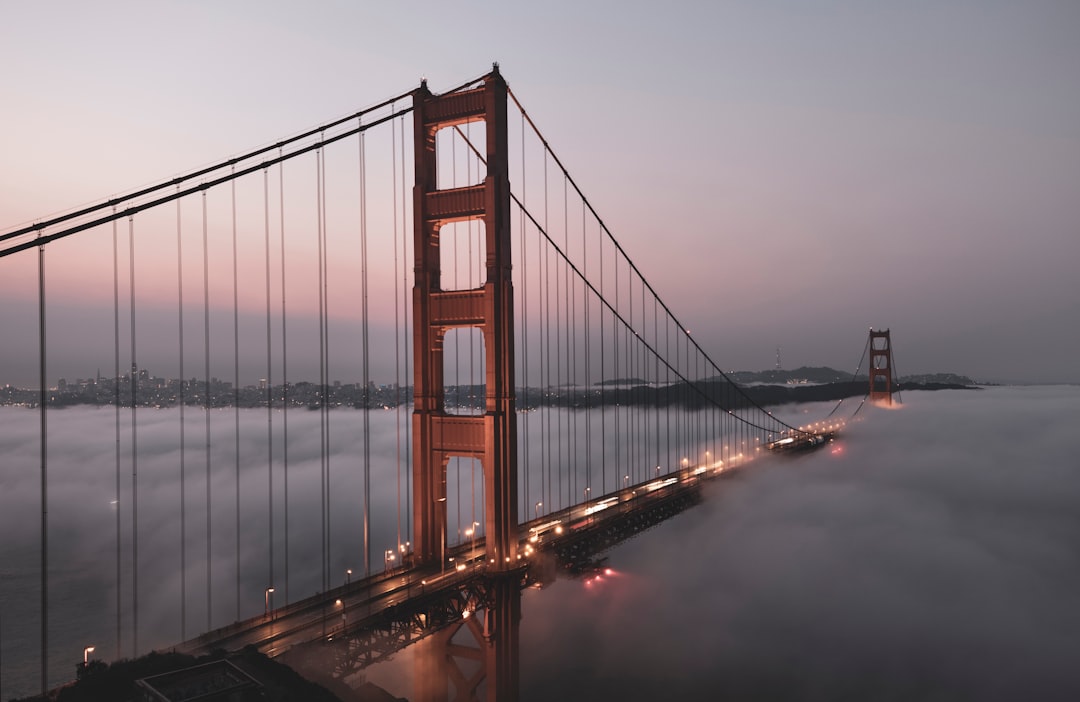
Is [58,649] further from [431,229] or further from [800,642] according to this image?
[431,229]

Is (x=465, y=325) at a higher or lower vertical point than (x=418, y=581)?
higher

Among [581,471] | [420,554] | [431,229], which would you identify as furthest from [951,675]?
[581,471]

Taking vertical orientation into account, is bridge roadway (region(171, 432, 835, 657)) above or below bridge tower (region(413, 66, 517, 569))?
below

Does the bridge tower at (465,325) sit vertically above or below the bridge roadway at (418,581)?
above

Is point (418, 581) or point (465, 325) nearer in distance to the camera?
point (418, 581)

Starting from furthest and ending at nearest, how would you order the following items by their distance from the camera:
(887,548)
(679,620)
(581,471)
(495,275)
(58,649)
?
1. (581,471)
2. (58,649)
3. (887,548)
4. (679,620)
5. (495,275)
